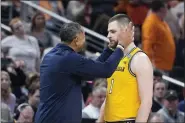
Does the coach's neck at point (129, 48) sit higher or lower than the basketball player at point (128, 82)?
higher

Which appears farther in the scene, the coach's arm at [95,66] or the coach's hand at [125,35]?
the coach's hand at [125,35]

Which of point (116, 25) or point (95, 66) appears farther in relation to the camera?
point (116, 25)

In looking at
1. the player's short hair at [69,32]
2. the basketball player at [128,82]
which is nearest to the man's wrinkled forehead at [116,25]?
the basketball player at [128,82]

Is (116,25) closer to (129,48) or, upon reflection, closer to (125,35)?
A: (125,35)

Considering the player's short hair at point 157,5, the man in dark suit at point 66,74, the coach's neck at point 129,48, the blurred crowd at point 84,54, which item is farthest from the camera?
the player's short hair at point 157,5

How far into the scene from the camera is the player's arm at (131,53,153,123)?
7.38m

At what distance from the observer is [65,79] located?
24.2ft

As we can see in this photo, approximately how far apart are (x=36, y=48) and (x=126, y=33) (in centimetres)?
514

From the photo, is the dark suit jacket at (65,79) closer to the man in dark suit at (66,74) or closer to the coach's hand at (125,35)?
the man in dark suit at (66,74)

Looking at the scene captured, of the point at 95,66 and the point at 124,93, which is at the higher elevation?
the point at 95,66

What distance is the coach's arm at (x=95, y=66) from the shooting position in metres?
7.37

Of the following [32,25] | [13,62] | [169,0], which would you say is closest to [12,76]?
[13,62]

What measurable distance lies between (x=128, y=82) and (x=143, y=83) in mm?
160

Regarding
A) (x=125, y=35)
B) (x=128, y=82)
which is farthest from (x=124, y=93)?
(x=125, y=35)
